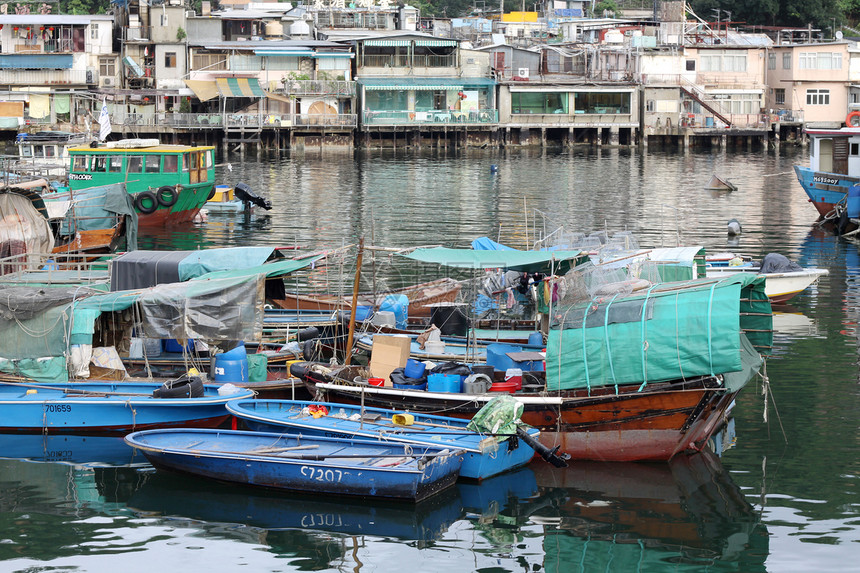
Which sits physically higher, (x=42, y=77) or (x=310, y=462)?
(x=42, y=77)

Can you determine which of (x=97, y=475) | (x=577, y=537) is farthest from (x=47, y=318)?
(x=577, y=537)

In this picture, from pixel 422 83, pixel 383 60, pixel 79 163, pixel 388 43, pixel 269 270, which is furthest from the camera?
pixel 383 60

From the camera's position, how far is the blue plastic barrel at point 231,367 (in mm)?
20141

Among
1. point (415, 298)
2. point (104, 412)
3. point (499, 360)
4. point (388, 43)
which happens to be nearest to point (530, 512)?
point (499, 360)

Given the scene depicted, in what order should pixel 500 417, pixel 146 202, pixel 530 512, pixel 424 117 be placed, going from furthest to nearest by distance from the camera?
1. pixel 424 117
2. pixel 146 202
3. pixel 500 417
4. pixel 530 512

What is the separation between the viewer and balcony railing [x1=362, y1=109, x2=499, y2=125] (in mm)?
75062

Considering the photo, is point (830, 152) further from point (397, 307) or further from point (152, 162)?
point (152, 162)

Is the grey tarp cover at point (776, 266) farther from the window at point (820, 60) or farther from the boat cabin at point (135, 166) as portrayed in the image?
the window at point (820, 60)

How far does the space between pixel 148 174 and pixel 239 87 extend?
31.7m

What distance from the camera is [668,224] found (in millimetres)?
42750

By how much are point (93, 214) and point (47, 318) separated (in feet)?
49.5

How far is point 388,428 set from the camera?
17.4 meters

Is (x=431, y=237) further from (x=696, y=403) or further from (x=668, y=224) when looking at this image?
(x=696, y=403)

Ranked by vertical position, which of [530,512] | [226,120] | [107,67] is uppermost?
[107,67]
